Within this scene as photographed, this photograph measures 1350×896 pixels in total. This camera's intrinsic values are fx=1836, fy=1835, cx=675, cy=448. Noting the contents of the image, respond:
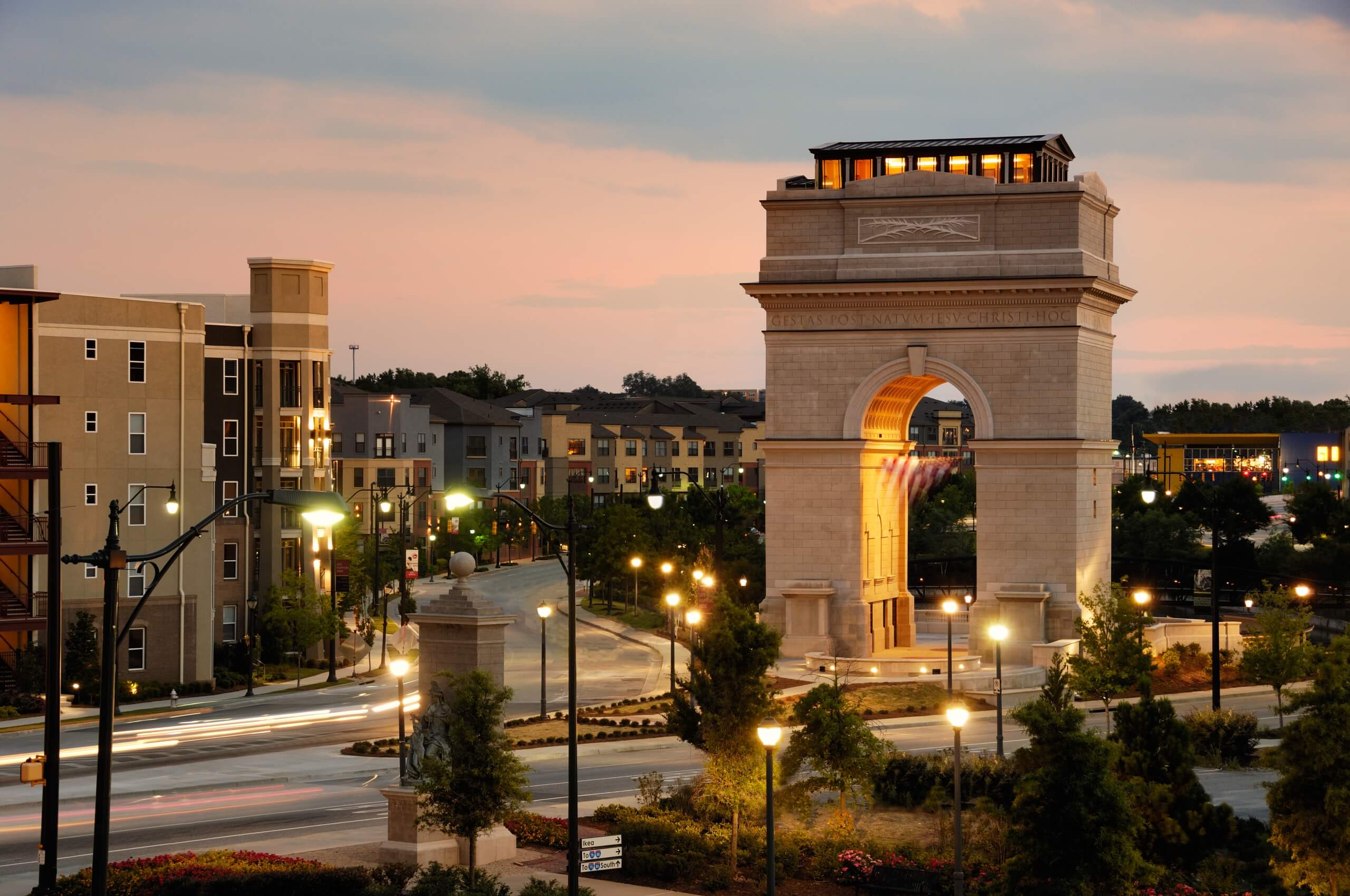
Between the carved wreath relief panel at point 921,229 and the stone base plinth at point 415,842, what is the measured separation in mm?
34980

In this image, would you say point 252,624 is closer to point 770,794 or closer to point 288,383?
point 288,383

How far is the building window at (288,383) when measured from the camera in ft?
237

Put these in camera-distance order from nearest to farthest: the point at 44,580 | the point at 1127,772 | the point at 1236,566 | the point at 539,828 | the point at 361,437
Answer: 1. the point at 1127,772
2. the point at 539,828
3. the point at 44,580
4. the point at 1236,566
5. the point at 361,437

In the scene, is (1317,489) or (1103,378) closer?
(1103,378)

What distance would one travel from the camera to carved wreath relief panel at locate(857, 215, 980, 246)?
61375 mm

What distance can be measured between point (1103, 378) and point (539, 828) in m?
35.9

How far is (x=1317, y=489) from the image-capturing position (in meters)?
108

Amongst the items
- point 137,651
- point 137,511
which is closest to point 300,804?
point 137,651

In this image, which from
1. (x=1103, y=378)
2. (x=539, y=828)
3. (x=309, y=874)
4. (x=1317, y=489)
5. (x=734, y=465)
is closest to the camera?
(x=309, y=874)

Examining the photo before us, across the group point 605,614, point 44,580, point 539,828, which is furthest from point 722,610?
point 605,614

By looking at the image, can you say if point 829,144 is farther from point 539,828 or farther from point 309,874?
point 309,874

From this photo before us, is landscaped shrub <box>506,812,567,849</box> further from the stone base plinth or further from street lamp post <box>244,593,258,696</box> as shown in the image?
street lamp post <box>244,593,258,696</box>

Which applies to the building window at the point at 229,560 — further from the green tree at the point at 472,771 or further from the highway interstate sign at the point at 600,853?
the highway interstate sign at the point at 600,853

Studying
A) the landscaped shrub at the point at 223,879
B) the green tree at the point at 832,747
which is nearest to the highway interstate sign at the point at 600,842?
the landscaped shrub at the point at 223,879
